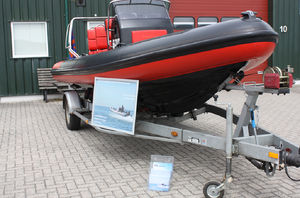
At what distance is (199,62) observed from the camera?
350 centimetres

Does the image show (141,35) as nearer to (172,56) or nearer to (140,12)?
(140,12)

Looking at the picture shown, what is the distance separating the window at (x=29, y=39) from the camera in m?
9.87

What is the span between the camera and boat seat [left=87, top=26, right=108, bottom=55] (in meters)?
6.48

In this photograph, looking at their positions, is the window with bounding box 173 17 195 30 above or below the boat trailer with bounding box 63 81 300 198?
above

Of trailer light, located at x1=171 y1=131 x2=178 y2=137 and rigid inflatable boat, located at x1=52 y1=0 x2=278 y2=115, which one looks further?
trailer light, located at x1=171 y1=131 x2=178 y2=137

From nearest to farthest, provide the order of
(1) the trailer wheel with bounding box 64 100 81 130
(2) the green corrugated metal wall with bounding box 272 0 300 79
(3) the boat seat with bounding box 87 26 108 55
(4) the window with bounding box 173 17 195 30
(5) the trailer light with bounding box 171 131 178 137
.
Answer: (5) the trailer light with bounding box 171 131 178 137
(1) the trailer wheel with bounding box 64 100 81 130
(3) the boat seat with bounding box 87 26 108 55
(4) the window with bounding box 173 17 195 30
(2) the green corrugated metal wall with bounding box 272 0 300 79

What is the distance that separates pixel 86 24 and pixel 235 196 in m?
8.07

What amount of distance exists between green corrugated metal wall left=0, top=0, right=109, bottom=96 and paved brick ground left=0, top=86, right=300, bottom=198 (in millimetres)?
3286

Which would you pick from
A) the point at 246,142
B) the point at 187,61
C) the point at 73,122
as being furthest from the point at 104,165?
the point at 73,122

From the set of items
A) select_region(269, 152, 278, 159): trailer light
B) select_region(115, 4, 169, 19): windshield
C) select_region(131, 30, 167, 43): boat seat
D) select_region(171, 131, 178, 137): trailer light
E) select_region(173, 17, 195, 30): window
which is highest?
select_region(173, 17, 195, 30): window

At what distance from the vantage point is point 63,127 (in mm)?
6422

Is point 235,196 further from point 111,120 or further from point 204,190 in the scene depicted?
point 111,120

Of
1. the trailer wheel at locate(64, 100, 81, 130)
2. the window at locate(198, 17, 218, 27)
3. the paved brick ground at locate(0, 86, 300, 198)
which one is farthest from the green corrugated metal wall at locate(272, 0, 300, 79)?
the trailer wheel at locate(64, 100, 81, 130)

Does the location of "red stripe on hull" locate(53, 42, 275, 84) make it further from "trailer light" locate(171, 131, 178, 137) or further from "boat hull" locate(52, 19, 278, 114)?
"trailer light" locate(171, 131, 178, 137)
